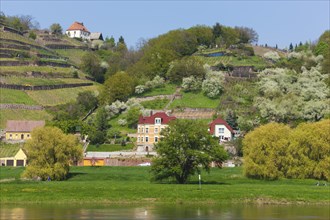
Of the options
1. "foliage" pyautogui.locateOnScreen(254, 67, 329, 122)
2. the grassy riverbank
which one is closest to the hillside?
"foliage" pyautogui.locateOnScreen(254, 67, 329, 122)

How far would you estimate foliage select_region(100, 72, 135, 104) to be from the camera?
153m

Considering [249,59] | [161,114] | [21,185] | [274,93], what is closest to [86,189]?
[21,185]

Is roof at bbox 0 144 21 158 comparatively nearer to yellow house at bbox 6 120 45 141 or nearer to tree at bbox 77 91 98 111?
yellow house at bbox 6 120 45 141

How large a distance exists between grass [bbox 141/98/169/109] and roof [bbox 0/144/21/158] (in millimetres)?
30706

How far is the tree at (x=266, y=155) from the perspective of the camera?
83.7 metres

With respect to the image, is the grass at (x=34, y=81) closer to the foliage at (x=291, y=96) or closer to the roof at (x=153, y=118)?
the roof at (x=153, y=118)

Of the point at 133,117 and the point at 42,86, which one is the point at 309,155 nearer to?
the point at 133,117

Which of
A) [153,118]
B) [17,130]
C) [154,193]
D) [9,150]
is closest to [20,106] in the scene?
[17,130]

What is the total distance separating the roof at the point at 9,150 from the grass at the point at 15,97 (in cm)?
2743

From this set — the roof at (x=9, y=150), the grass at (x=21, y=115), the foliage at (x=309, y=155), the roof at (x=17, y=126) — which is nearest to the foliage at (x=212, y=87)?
the grass at (x=21, y=115)

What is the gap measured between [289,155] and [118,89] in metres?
74.6

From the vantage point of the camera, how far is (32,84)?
169 metres

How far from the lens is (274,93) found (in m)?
140

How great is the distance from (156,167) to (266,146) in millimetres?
14911
